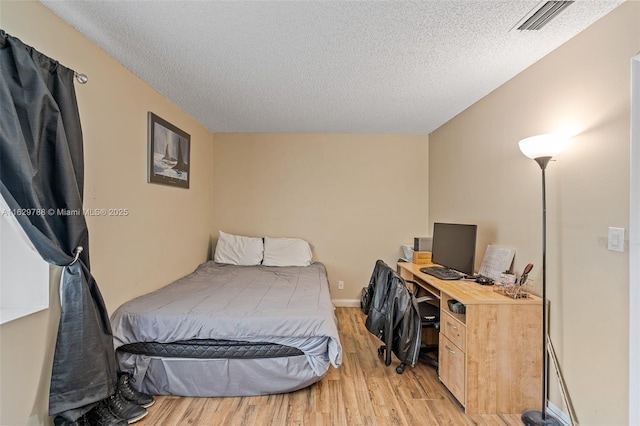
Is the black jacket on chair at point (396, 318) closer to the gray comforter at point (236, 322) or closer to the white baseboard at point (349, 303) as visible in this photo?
the gray comforter at point (236, 322)

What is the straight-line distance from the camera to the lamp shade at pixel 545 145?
1.86m

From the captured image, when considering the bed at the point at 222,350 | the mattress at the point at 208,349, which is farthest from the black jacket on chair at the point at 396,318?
the mattress at the point at 208,349

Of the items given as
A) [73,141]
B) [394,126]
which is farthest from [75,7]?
[394,126]

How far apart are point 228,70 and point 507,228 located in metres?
2.55

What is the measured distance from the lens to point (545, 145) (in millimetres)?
1870

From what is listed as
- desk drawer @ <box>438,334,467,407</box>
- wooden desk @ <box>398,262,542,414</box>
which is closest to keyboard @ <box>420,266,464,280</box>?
desk drawer @ <box>438,334,467,407</box>

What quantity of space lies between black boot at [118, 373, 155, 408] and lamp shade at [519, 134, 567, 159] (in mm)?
3000

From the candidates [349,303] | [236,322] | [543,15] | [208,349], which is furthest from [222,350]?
[543,15]

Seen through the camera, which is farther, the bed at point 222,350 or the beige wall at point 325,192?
the beige wall at point 325,192

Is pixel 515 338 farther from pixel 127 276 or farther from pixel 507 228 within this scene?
pixel 127 276

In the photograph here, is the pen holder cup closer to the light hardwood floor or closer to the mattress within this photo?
the light hardwood floor

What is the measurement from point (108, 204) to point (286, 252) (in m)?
2.22

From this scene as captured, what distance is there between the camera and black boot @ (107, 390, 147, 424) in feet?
6.31

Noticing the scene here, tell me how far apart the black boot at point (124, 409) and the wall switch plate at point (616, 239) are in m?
2.92
